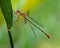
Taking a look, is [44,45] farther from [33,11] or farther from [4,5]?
[4,5]

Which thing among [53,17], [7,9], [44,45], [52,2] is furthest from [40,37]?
[7,9]

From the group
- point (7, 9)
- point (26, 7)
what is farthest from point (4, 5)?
point (26, 7)

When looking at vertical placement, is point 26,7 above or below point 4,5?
below

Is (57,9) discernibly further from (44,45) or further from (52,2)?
(44,45)

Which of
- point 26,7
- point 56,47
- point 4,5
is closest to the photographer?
point 4,5

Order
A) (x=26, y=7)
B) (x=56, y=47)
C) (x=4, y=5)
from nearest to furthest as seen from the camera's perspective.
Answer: (x=4, y=5) → (x=56, y=47) → (x=26, y=7)

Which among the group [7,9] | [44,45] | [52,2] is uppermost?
[7,9]

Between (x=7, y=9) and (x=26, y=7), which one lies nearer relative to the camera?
(x=7, y=9)
